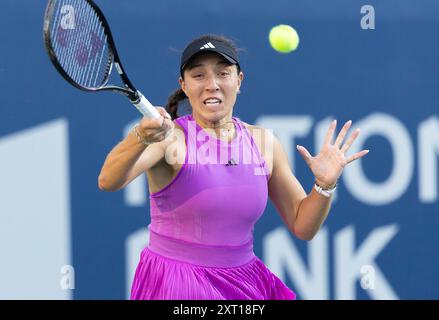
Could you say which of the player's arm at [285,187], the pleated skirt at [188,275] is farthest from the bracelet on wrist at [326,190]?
the pleated skirt at [188,275]

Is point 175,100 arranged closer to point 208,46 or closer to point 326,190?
point 208,46

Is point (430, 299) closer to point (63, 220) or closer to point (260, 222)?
point (260, 222)

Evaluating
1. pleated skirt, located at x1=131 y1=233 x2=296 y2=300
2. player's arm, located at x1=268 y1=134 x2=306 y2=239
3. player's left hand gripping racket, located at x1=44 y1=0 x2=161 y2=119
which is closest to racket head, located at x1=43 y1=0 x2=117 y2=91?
player's left hand gripping racket, located at x1=44 y1=0 x2=161 y2=119

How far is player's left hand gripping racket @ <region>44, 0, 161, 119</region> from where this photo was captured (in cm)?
213

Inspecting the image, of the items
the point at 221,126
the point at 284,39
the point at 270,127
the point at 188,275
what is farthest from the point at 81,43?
the point at 270,127

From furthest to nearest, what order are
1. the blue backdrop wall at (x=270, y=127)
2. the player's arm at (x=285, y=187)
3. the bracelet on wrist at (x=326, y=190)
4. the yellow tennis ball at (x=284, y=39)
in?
the blue backdrop wall at (x=270, y=127) < the yellow tennis ball at (x=284, y=39) < the player's arm at (x=285, y=187) < the bracelet on wrist at (x=326, y=190)

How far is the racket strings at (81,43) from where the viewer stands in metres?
2.23

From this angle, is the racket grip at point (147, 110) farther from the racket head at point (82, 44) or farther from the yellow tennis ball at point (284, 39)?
the yellow tennis ball at point (284, 39)

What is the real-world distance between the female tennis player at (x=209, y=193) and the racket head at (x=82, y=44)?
0.77 ft

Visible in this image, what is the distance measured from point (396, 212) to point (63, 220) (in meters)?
1.45

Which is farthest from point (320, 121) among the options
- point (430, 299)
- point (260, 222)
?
point (430, 299)

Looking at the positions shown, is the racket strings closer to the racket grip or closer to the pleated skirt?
the racket grip

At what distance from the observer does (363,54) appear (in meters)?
3.64

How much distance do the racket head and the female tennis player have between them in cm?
24
